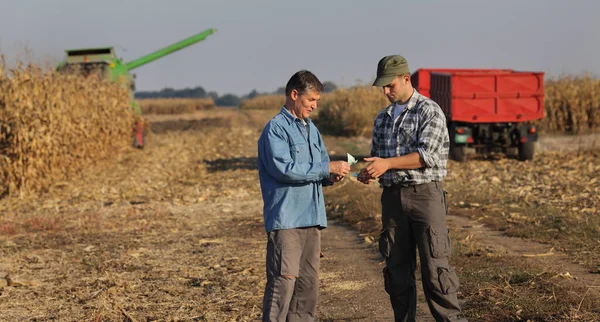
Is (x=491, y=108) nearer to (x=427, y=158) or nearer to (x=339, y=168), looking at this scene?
(x=427, y=158)

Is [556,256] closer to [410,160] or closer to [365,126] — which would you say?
[410,160]

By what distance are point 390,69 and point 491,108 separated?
14.8 metres

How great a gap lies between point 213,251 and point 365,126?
2106 centimetres

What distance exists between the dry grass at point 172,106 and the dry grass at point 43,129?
136ft

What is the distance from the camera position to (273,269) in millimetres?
5430

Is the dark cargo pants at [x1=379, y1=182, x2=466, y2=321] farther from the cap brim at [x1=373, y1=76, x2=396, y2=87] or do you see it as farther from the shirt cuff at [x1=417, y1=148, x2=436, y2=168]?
the cap brim at [x1=373, y1=76, x2=396, y2=87]

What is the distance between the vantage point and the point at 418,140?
5797 mm

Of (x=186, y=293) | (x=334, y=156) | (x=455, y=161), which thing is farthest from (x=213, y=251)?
(x=334, y=156)

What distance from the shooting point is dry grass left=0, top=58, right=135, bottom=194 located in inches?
652

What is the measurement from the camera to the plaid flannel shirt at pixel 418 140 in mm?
5762

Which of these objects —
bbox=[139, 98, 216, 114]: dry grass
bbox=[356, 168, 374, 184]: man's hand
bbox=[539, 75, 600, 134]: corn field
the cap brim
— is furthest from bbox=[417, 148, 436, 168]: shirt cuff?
bbox=[139, 98, 216, 114]: dry grass

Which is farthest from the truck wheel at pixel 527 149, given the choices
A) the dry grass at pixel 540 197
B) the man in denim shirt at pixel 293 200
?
the man in denim shirt at pixel 293 200

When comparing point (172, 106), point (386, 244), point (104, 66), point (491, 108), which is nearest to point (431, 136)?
point (386, 244)

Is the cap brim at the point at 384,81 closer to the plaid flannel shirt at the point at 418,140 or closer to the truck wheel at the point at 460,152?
the plaid flannel shirt at the point at 418,140
